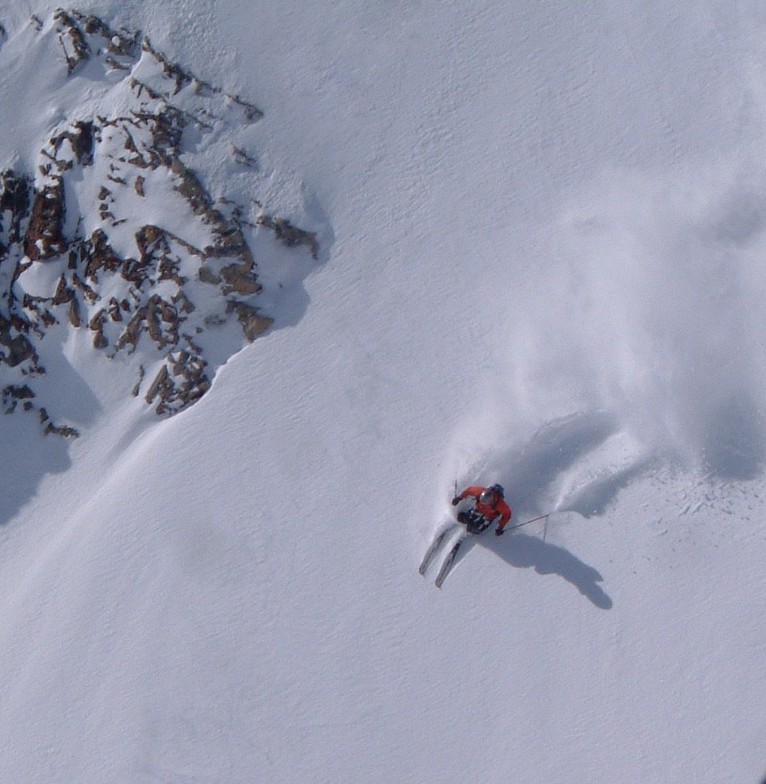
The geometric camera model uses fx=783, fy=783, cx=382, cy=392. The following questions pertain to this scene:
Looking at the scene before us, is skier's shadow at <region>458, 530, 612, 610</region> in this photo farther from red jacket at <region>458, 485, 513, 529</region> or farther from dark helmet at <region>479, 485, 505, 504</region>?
dark helmet at <region>479, 485, 505, 504</region>

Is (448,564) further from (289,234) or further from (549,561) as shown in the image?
(289,234)

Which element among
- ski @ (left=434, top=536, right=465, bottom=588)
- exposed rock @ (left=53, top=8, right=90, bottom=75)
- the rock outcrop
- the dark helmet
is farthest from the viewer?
exposed rock @ (left=53, top=8, right=90, bottom=75)

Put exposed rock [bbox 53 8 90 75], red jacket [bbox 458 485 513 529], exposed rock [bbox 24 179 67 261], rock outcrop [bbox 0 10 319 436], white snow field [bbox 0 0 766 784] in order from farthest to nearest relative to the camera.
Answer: exposed rock [bbox 53 8 90 75]
exposed rock [bbox 24 179 67 261]
rock outcrop [bbox 0 10 319 436]
white snow field [bbox 0 0 766 784]
red jacket [bbox 458 485 513 529]

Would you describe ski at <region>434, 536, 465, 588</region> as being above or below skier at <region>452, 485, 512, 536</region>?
below

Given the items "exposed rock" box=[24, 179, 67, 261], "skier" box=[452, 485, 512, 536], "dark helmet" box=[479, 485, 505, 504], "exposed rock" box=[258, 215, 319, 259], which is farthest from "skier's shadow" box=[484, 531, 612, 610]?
"exposed rock" box=[24, 179, 67, 261]

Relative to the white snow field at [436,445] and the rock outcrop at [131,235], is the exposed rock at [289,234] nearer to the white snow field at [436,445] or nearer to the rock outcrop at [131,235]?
the rock outcrop at [131,235]

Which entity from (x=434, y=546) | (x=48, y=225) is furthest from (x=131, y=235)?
(x=434, y=546)

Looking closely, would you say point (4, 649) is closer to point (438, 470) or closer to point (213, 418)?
point (213, 418)
